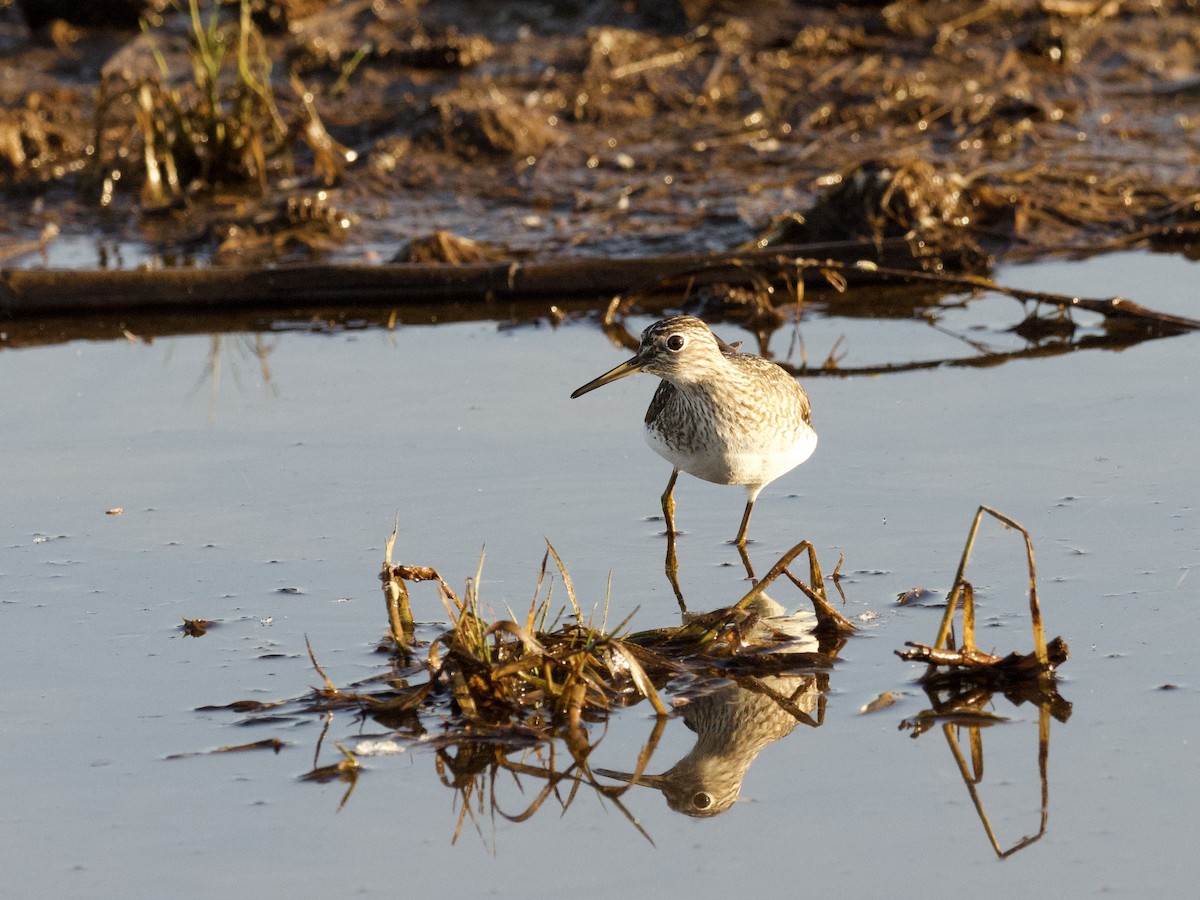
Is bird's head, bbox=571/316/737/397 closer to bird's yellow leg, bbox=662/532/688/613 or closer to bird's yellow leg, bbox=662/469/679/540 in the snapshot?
bird's yellow leg, bbox=662/469/679/540

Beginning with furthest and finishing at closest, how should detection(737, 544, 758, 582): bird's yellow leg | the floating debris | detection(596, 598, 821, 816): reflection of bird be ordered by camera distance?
detection(737, 544, 758, 582): bird's yellow leg → the floating debris → detection(596, 598, 821, 816): reflection of bird

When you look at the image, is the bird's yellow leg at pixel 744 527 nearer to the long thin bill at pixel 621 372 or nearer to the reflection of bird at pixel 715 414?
the reflection of bird at pixel 715 414

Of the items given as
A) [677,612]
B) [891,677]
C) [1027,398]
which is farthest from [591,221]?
[891,677]

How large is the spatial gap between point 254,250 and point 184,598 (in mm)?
4984

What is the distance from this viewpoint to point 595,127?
41.8 ft

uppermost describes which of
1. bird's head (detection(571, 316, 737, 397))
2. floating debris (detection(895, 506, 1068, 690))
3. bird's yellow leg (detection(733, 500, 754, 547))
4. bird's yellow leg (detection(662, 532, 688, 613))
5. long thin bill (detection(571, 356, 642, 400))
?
bird's head (detection(571, 316, 737, 397))

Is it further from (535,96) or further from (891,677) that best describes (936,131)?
(891,677)

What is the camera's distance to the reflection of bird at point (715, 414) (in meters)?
6.61

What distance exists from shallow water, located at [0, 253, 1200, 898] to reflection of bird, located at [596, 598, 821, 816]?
0.06m

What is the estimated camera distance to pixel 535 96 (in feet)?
42.8

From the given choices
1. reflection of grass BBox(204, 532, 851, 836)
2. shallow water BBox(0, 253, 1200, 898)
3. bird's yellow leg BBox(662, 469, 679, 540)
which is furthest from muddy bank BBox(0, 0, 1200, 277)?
reflection of grass BBox(204, 532, 851, 836)

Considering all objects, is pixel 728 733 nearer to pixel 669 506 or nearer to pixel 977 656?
pixel 977 656

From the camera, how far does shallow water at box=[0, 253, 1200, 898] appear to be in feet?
14.8

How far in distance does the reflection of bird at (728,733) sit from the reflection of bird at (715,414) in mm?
950
